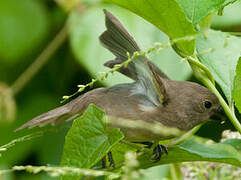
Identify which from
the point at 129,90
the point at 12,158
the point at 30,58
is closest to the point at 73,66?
the point at 30,58

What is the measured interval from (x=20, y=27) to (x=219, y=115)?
1.98 m

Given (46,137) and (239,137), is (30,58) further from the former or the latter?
(239,137)

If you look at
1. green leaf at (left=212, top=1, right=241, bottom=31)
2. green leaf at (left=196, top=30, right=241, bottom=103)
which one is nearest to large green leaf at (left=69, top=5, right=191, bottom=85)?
green leaf at (left=212, top=1, right=241, bottom=31)

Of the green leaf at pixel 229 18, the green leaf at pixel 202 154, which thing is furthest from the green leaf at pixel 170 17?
the green leaf at pixel 229 18

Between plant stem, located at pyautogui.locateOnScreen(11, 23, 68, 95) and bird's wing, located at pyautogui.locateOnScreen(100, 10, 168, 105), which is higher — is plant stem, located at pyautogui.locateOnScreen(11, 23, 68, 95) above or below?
above

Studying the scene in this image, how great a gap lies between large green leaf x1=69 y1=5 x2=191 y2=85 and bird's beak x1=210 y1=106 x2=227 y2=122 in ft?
2.94

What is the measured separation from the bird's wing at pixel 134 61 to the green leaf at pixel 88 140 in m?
0.15

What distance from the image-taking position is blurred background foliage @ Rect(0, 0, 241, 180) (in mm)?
2518

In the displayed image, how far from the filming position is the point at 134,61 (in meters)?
1.13

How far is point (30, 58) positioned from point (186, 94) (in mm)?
1829

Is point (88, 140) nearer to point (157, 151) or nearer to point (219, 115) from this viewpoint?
point (157, 151)

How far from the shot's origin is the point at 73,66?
9.25ft

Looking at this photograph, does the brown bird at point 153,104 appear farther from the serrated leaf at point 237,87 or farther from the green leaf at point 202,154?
the serrated leaf at point 237,87

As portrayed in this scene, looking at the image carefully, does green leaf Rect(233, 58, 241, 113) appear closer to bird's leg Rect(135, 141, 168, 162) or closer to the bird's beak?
bird's leg Rect(135, 141, 168, 162)
